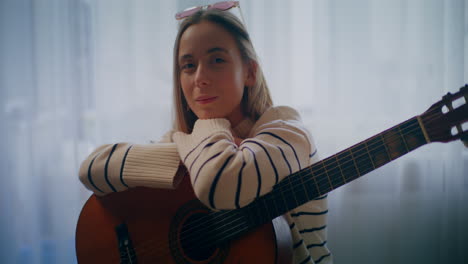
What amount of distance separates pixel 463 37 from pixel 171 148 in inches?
46.1

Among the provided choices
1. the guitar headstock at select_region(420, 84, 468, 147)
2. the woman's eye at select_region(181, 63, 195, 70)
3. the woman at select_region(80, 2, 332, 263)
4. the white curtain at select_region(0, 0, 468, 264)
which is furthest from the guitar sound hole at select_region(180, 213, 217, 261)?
the white curtain at select_region(0, 0, 468, 264)

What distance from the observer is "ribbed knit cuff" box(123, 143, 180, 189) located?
1.70 feet

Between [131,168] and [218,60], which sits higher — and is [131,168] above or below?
below

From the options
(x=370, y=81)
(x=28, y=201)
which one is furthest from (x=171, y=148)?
(x=28, y=201)

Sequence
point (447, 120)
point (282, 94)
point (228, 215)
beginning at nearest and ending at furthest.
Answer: point (447, 120)
point (228, 215)
point (282, 94)

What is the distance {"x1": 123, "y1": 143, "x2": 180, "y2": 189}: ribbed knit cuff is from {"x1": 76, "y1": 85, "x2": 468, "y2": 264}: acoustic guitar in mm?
35

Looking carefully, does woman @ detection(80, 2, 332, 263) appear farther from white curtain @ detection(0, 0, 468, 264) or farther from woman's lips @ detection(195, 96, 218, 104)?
white curtain @ detection(0, 0, 468, 264)

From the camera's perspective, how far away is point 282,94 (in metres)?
0.99

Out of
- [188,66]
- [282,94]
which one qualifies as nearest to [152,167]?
[188,66]

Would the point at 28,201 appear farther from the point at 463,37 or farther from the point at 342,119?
the point at 463,37

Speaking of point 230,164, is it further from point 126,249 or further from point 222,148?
point 126,249

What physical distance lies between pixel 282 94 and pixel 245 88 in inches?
14.2

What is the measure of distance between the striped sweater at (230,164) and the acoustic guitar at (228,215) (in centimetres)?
5

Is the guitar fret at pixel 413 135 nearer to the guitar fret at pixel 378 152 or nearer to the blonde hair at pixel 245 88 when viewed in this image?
the guitar fret at pixel 378 152
